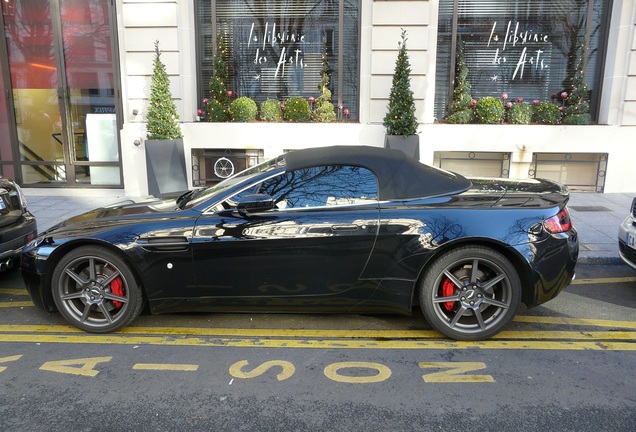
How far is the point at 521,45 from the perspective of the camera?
10289 mm

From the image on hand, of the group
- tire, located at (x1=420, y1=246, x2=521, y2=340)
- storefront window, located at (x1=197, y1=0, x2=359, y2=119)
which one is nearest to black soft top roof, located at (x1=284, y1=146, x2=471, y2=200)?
tire, located at (x1=420, y1=246, x2=521, y2=340)

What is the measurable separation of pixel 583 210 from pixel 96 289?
759 centimetres

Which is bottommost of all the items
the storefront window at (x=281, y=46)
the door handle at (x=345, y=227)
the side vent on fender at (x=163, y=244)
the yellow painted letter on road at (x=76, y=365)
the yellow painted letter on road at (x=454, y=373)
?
the yellow painted letter on road at (x=76, y=365)

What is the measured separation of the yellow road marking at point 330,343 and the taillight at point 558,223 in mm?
876

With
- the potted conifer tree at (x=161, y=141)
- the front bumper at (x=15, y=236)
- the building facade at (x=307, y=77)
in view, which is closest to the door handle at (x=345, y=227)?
the front bumper at (x=15, y=236)

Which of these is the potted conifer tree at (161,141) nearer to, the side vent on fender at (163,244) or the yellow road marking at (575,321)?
the side vent on fender at (163,244)

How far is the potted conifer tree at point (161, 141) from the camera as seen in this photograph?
9039 millimetres

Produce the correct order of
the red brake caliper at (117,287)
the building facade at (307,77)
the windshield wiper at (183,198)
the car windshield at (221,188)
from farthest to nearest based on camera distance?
1. the building facade at (307,77)
2. the windshield wiper at (183,198)
3. the car windshield at (221,188)
4. the red brake caliper at (117,287)

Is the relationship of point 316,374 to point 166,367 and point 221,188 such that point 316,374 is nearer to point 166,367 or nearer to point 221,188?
point 166,367

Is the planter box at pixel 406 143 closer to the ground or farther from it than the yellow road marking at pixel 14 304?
farther from it

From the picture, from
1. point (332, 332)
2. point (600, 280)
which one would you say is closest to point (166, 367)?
point (332, 332)

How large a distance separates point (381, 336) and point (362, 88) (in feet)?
22.3

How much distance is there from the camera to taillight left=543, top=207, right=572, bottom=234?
3822 mm

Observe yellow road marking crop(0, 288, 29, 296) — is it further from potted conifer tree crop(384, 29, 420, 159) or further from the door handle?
potted conifer tree crop(384, 29, 420, 159)
